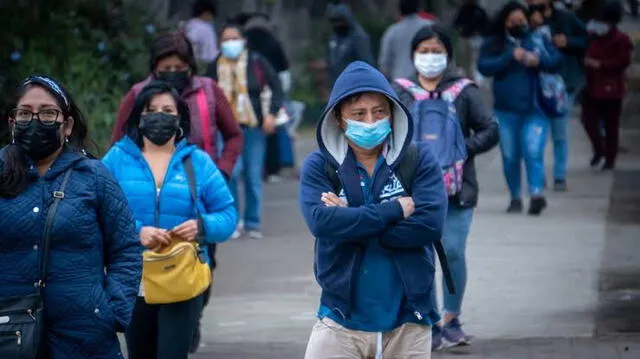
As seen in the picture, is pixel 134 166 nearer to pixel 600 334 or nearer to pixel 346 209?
pixel 346 209

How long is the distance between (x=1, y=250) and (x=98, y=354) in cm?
49

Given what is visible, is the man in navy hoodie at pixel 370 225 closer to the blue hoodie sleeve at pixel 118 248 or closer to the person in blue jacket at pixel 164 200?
the blue hoodie sleeve at pixel 118 248

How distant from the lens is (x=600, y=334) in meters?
9.72

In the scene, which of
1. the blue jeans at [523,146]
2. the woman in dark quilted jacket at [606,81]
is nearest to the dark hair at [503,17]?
the blue jeans at [523,146]

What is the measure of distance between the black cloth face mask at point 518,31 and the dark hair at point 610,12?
3782 mm

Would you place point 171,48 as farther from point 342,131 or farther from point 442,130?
point 342,131

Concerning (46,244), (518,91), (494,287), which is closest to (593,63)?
(518,91)

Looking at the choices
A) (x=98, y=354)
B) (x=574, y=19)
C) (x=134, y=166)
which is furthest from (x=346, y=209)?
(x=574, y=19)

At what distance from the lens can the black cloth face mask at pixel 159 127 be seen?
24.5 feet

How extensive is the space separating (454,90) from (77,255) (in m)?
3.73

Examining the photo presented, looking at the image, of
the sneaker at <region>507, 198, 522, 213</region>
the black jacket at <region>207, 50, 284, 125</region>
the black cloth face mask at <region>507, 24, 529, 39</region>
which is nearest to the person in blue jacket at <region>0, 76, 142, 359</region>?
the black jacket at <region>207, 50, 284, 125</region>

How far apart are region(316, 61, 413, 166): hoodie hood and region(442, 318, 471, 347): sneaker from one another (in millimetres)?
3110

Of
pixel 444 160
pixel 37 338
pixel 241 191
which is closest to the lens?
pixel 37 338

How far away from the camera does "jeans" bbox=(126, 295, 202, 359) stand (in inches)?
288
